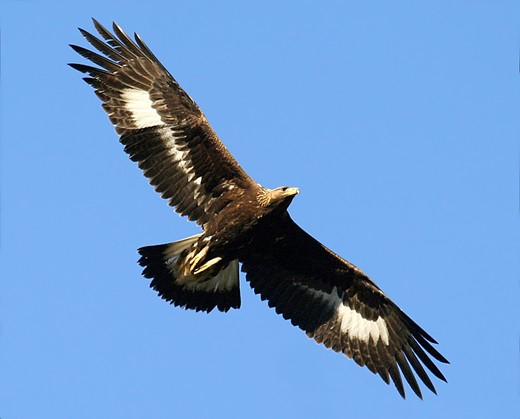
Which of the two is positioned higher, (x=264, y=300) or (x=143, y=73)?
(x=143, y=73)

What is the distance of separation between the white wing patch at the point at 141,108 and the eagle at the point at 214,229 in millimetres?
12

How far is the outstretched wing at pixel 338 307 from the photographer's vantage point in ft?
48.7

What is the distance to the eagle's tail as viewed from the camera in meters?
14.4

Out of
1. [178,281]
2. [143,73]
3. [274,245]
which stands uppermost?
[143,73]

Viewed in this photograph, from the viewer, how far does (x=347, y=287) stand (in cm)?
1520

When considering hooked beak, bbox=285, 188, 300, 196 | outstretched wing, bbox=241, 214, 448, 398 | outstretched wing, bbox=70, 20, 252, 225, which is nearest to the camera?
hooked beak, bbox=285, 188, 300, 196

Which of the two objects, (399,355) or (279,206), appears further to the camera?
(399,355)

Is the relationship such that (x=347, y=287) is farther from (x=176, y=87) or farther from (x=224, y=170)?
(x=176, y=87)

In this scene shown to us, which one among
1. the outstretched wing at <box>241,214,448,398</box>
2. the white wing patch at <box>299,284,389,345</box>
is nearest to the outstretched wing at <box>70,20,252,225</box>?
the outstretched wing at <box>241,214,448,398</box>

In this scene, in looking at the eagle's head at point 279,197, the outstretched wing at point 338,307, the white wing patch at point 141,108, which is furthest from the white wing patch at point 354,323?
the white wing patch at point 141,108

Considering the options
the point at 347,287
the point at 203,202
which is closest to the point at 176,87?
the point at 203,202

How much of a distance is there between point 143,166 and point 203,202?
866mm

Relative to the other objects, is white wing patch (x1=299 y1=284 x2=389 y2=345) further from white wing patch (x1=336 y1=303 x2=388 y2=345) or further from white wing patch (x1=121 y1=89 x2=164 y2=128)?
white wing patch (x1=121 y1=89 x2=164 y2=128)

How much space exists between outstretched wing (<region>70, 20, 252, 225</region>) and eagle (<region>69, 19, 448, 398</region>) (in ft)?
0.04
